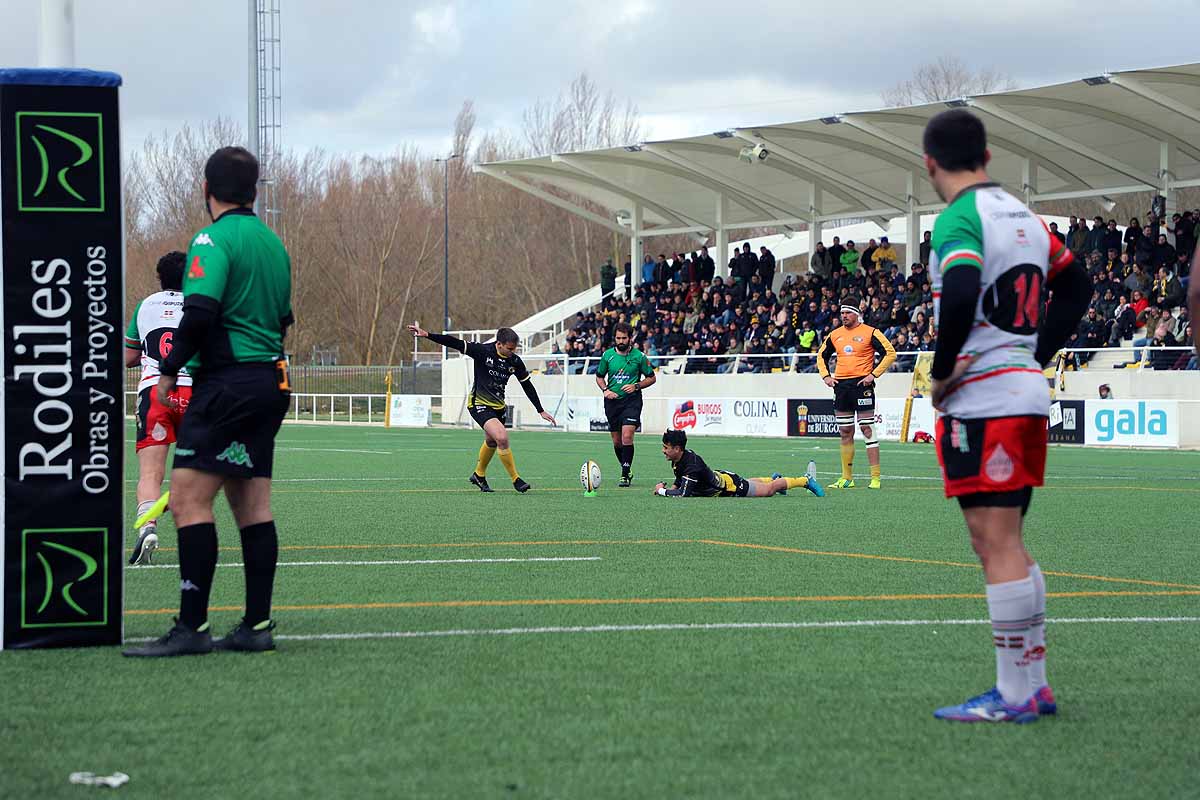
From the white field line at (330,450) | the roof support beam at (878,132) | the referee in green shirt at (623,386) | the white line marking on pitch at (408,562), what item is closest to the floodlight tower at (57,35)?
the white line marking on pitch at (408,562)

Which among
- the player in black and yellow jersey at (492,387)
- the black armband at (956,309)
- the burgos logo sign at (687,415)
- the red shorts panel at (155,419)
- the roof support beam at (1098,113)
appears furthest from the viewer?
the burgos logo sign at (687,415)

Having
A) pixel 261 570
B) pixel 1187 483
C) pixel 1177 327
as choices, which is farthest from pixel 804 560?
pixel 1177 327

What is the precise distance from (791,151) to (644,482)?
23.0 meters

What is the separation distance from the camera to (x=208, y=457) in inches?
230

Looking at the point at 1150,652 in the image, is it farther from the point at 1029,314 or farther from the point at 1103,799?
the point at 1103,799

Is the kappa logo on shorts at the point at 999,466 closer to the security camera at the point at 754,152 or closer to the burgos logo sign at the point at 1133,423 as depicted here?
the burgos logo sign at the point at 1133,423

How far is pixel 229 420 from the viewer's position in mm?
5832

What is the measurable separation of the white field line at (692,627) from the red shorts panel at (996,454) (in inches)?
77.6

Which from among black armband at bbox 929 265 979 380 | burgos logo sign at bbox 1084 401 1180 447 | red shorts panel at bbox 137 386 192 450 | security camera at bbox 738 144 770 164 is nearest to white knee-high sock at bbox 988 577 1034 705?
black armband at bbox 929 265 979 380

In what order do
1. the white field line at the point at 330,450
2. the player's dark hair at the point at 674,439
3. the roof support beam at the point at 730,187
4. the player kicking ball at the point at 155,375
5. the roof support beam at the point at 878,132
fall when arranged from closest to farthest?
the player kicking ball at the point at 155,375, the player's dark hair at the point at 674,439, the white field line at the point at 330,450, the roof support beam at the point at 878,132, the roof support beam at the point at 730,187

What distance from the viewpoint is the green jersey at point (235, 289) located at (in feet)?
19.0

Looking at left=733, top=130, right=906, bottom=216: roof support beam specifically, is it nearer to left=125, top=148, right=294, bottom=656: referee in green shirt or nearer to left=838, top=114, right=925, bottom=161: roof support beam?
left=838, top=114, right=925, bottom=161: roof support beam

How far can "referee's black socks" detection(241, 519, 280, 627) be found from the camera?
5996mm

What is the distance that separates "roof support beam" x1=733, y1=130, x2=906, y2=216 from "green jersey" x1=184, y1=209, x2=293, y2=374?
33277 millimetres
